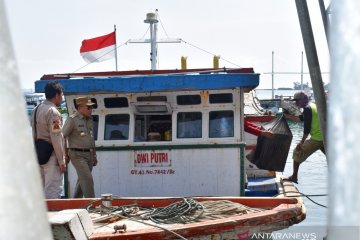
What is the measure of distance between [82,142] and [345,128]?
6.85 metres

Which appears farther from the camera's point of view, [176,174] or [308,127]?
[308,127]

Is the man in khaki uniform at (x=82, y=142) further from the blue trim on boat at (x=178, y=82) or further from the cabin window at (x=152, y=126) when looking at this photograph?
the cabin window at (x=152, y=126)

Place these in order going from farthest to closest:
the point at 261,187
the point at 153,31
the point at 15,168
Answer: the point at 153,31
the point at 261,187
the point at 15,168

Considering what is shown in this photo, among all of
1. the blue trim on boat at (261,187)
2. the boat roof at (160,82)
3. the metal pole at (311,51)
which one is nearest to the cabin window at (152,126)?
the boat roof at (160,82)

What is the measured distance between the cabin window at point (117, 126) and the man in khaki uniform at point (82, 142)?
669mm

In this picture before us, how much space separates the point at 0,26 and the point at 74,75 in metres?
7.85

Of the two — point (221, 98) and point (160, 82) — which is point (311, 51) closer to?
point (160, 82)

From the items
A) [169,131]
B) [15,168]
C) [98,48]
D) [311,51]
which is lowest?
[169,131]

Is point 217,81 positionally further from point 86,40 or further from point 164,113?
point 86,40

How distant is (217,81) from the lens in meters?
7.34

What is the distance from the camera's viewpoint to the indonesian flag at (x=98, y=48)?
12484mm

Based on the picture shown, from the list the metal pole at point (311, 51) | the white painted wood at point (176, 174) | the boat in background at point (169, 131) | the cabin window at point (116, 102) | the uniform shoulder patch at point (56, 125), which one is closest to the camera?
the metal pole at point (311, 51)

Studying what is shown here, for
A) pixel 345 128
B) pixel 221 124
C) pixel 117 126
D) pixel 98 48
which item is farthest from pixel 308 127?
pixel 345 128

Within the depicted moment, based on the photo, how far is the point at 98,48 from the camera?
1254 centimetres
